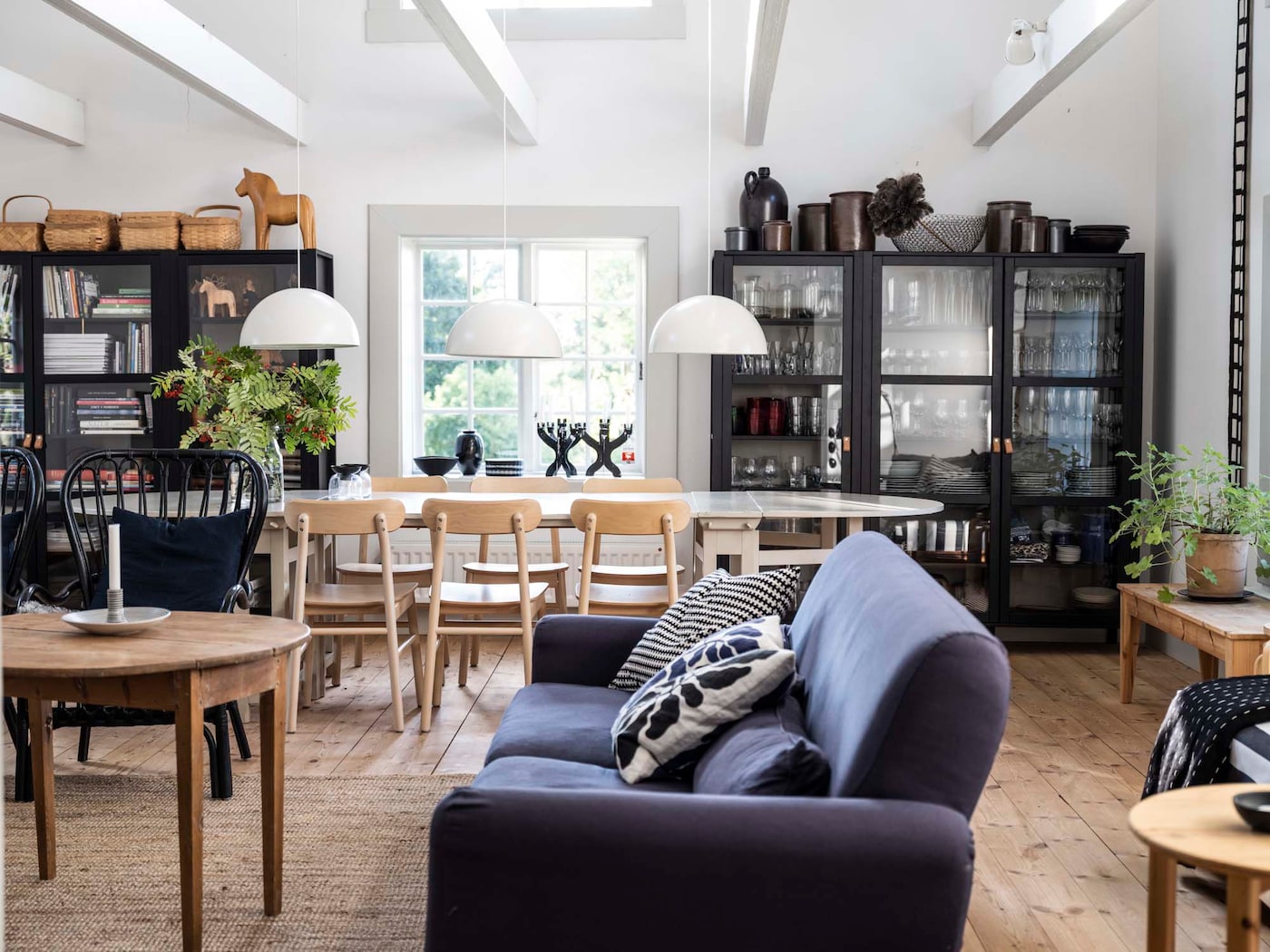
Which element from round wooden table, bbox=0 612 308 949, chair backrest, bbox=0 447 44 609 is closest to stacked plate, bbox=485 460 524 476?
chair backrest, bbox=0 447 44 609

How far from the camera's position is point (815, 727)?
2.07 metres

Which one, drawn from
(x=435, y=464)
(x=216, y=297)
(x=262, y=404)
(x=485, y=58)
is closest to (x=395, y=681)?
(x=262, y=404)

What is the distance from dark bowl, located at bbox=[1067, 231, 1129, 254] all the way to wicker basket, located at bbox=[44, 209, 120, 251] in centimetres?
465

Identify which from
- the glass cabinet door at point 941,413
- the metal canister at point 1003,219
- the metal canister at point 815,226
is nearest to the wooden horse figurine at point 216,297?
the metal canister at point 815,226

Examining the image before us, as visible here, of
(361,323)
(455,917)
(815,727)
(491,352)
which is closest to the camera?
(455,917)

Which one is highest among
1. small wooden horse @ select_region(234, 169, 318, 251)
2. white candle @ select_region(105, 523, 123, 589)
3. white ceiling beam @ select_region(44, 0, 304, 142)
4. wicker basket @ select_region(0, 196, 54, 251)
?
white ceiling beam @ select_region(44, 0, 304, 142)

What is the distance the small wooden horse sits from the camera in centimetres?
558

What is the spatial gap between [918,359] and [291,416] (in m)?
2.92

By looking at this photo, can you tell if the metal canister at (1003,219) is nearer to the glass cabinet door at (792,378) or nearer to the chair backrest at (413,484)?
the glass cabinet door at (792,378)

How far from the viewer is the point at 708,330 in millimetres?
4160

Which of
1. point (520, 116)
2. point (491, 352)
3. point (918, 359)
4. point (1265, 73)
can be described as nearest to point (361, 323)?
point (520, 116)

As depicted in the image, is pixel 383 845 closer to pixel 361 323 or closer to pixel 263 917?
pixel 263 917

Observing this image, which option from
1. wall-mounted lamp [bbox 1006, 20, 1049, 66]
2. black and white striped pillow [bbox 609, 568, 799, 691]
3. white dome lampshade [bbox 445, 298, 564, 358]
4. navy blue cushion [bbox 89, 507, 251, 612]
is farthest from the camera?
wall-mounted lamp [bbox 1006, 20, 1049, 66]

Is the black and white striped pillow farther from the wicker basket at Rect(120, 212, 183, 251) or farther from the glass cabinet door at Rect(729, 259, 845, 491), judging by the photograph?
the wicker basket at Rect(120, 212, 183, 251)
